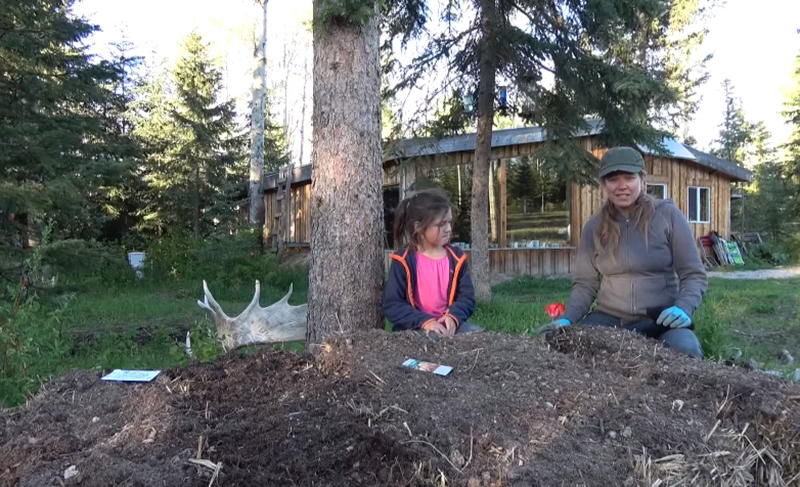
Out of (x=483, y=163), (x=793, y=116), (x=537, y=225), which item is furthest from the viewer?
(x=793, y=116)

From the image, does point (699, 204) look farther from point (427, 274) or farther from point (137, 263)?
point (427, 274)

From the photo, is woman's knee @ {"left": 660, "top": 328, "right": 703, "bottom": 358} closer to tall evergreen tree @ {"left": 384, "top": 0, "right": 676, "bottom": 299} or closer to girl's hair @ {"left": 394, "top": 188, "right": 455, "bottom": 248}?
girl's hair @ {"left": 394, "top": 188, "right": 455, "bottom": 248}

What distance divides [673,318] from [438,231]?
1285mm

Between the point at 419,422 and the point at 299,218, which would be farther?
the point at 299,218

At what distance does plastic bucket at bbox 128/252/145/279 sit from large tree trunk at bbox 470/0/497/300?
7.80 meters

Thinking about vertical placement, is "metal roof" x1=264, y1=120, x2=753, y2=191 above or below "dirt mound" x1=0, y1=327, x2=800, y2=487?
above

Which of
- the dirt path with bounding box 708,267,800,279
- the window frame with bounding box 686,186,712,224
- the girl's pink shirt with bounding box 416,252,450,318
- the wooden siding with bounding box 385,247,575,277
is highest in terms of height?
the window frame with bounding box 686,186,712,224

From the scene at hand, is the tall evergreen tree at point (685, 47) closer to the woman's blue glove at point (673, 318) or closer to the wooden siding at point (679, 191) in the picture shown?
the wooden siding at point (679, 191)

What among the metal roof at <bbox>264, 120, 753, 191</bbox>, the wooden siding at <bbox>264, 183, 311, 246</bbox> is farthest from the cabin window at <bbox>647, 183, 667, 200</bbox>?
the wooden siding at <bbox>264, 183, 311, 246</bbox>

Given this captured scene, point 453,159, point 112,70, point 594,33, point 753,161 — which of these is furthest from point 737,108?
point 112,70

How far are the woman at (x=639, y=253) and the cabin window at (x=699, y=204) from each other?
15235 millimetres

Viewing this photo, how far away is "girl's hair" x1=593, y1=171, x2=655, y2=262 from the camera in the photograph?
10.7ft

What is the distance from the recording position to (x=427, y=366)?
7.43 ft

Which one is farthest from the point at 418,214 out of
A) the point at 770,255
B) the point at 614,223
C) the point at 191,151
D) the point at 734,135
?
the point at 734,135
